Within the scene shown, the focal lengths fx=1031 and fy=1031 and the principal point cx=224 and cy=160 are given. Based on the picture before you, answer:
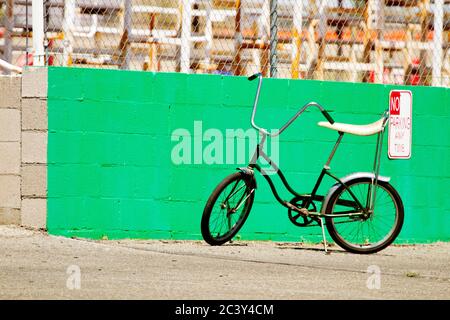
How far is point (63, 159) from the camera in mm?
8516

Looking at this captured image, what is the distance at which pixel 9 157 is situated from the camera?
8.58 meters

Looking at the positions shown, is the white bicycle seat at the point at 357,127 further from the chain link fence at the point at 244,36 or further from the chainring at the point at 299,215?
the chain link fence at the point at 244,36

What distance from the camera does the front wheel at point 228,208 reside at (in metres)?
7.97

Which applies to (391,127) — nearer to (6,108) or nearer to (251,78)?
(251,78)

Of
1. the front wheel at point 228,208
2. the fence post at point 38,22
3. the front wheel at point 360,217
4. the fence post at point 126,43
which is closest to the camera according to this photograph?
the front wheel at point 228,208

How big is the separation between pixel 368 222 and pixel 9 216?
311cm

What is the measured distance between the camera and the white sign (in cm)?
923

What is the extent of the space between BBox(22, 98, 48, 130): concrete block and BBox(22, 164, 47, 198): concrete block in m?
0.33

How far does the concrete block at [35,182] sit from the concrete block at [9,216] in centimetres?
17

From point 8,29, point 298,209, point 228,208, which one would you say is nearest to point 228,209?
point 228,208

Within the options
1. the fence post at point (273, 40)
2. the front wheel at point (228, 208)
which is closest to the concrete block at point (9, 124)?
the front wheel at point (228, 208)

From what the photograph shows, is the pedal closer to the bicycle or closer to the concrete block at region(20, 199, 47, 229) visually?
the bicycle
